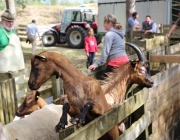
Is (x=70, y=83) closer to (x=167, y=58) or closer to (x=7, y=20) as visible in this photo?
(x=7, y=20)

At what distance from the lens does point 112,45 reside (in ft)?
14.9

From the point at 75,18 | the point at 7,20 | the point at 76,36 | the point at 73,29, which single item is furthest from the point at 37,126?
the point at 75,18

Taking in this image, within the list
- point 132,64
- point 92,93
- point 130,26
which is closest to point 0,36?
point 132,64

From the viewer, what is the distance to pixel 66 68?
112 inches

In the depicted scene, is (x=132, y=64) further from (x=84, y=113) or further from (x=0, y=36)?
(x=0, y=36)

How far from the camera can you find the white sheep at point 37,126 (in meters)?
3.54

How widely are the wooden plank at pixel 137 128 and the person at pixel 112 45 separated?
98cm

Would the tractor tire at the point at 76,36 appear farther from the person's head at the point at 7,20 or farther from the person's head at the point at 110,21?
the person's head at the point at 110,21

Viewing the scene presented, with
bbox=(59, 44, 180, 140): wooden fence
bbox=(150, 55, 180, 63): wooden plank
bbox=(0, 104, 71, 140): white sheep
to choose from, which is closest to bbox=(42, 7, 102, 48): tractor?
bbox=(150, 55, 180, 63): wooden plank

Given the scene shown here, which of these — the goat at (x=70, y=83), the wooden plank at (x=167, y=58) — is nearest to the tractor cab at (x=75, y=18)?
the wooden plank at (x=167, y=58)

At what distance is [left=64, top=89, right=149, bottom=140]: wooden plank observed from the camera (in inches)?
92.7

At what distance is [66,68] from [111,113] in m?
0.58

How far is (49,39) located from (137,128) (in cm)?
1873

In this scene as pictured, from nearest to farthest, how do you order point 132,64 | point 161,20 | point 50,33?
1. point 132,64
2. point 161,20
3. point 50,33
